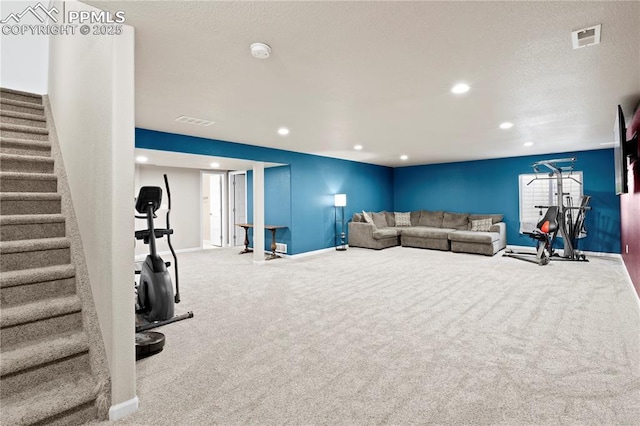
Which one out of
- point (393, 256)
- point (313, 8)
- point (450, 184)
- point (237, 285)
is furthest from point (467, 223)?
point (313, 8)

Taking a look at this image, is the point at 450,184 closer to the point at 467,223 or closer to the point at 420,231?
the point at 467,223

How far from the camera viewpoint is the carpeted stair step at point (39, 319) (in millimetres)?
1727

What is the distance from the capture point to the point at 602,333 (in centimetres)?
272

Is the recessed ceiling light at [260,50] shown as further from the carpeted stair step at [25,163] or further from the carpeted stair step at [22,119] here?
the carpeted stair step at [22,119]

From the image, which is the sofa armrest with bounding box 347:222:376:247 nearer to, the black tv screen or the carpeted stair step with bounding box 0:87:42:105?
the black tv screen

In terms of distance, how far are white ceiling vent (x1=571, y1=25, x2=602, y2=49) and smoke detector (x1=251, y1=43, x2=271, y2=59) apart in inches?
79.2

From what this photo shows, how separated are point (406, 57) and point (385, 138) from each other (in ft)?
9.90

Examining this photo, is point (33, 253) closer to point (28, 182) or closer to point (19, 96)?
point (28, 182)

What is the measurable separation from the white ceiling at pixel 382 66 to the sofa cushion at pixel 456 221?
361 cm

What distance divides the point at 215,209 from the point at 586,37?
8340mm

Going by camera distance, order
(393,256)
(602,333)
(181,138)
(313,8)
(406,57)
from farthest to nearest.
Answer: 1. (393,256)
2. (181,138)
3. (602,333)
4. (406,57)
5. (313,8)

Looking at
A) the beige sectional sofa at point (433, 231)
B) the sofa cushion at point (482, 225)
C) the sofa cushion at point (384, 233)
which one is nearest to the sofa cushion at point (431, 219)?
the beige sectional sofa at point (433, 231)

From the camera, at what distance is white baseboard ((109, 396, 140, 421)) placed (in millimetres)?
1702

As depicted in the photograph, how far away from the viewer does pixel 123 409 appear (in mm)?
1733
